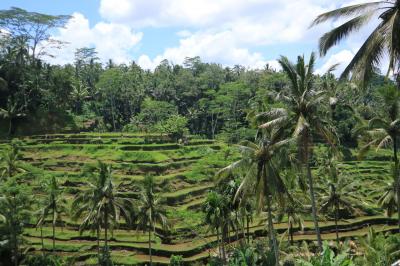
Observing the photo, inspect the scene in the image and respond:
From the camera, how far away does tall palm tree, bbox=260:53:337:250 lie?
73.7ft

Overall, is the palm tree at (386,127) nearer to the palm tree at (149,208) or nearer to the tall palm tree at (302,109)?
the tall palm tree at (302,109)

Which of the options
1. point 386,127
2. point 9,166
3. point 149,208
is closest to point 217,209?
point 149,208

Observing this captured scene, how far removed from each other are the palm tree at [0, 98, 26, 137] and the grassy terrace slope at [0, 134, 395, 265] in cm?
465

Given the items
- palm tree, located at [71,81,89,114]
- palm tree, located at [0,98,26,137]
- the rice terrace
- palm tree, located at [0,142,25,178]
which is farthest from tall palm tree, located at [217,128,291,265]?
palm tree, located at [71,81,89,114]

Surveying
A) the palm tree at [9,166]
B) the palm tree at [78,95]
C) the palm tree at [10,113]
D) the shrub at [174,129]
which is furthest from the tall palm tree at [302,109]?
the palm tree at [78,95]

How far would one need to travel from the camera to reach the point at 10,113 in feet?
234

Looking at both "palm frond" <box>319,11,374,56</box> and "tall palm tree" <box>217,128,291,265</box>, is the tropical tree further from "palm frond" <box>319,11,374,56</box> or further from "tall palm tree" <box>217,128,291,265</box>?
"palm frond" <box>319,11,374,56</box>

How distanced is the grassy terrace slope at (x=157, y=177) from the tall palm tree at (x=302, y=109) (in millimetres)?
16055

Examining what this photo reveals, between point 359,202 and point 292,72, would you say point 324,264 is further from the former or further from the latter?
point 359,202

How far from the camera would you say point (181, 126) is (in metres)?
74.5

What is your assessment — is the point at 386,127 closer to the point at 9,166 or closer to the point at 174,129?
the point at 9,166

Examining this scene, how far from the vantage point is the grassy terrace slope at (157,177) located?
43.3 metres

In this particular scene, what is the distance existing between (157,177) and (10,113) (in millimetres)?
30658

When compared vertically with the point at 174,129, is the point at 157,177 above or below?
below
